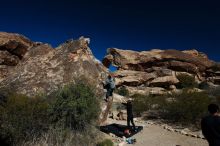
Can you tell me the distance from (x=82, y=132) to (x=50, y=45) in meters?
6.17

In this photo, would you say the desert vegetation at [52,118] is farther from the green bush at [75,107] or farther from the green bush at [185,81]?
the green bush at [185,81]

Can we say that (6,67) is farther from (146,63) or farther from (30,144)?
(146,63)

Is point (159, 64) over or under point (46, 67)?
over

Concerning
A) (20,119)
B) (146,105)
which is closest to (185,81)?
(146,105)

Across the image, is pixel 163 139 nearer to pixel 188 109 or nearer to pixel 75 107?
pixel 75 107

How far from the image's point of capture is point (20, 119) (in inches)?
329

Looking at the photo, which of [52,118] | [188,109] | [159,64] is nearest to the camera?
[52,118]

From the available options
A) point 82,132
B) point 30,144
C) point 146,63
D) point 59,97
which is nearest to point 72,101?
point 59,97

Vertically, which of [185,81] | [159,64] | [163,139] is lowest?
[163,139]

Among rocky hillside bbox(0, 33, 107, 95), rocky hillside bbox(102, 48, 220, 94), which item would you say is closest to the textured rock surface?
rocky hillside bbox(0, 33, 107, 95)

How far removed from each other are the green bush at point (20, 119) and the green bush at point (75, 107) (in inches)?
20.0

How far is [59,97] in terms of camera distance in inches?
379

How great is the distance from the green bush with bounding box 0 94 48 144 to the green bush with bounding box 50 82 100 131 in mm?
509

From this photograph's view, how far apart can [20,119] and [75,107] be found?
181 cm
